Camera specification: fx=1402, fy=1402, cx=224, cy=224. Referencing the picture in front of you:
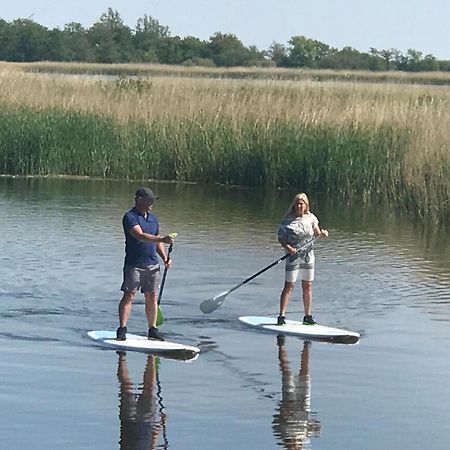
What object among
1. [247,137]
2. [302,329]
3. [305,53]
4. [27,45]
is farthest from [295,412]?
[305,53]

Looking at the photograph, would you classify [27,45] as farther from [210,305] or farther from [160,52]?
[210,305]

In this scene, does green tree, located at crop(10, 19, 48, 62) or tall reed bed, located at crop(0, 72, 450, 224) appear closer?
tall reed bed, located at crop(0, 72, 450, 224)

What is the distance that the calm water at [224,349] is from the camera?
916 centimetres

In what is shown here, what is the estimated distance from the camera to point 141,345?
11430 millimetres

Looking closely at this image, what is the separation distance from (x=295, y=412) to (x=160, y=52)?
63516mm

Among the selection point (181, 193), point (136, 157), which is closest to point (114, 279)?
point (181, 193)

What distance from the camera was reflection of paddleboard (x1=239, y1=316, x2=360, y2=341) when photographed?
476 inches

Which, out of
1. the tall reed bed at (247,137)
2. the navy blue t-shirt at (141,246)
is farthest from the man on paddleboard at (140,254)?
the tall reed bed at (247,137)

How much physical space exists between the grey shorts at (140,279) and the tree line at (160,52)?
55726 millimetres

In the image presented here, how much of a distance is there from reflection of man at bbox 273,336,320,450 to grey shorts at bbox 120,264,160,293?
1216 millimetres

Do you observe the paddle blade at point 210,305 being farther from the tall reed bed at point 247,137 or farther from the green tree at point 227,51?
the green tree at point 227,51

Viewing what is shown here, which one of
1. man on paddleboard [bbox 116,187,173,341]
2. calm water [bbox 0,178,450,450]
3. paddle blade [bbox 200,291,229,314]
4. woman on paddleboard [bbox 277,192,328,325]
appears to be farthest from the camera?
paddle blade [bbox 200,291,229,314]

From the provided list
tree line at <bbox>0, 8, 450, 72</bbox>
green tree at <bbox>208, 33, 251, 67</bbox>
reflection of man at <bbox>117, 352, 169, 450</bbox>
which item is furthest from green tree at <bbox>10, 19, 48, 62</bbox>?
reflection of man at <bbox>117, 352, 169, 450</bbox>

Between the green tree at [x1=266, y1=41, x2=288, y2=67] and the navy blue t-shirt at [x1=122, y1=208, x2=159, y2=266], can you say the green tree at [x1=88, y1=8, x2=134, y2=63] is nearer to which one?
the green tree at [x1=266, y1=41, x2=288, y2=67]
